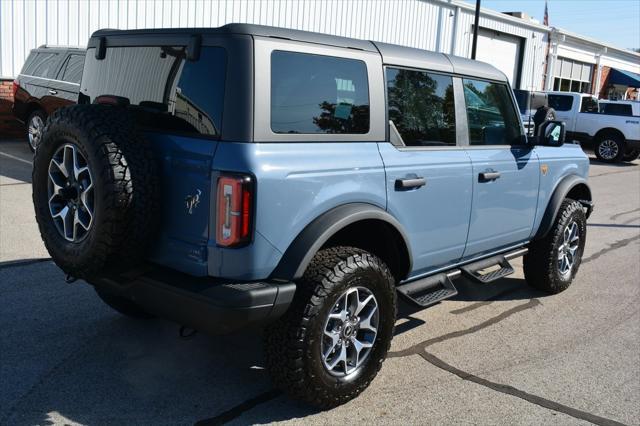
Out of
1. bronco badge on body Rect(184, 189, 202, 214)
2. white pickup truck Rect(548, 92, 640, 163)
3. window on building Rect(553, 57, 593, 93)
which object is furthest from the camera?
window on building Rect(553, 57, 593, 93)

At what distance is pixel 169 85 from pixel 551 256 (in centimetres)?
375

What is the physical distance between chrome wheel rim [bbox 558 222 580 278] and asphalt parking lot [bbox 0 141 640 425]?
27 centimetres

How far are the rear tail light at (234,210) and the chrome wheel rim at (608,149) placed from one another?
18.6 metres

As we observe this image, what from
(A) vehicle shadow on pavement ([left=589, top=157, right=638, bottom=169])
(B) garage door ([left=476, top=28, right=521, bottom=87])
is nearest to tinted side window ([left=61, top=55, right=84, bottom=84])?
(A) vehicle shadow on pavement ([left=589, top=157, right=638, bottom=169])

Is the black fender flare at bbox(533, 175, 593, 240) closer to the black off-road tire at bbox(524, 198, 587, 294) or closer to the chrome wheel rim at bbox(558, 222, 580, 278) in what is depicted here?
the black off-road tire at bbox(524, 198, 587, 294)

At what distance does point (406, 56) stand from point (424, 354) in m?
1.96

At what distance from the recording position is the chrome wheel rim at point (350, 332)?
341 cm

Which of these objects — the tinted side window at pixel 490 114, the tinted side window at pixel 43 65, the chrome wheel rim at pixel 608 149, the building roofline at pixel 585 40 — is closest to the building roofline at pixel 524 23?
the building roofline at pixel 585 40

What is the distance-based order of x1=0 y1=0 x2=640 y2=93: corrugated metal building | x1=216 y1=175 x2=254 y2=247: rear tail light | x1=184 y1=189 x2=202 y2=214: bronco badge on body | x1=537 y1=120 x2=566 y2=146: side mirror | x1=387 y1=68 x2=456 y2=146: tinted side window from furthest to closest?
x1=0 y1=0 x2=640 y2=93: corrugated metal building → x1=537 y1=120 x2=566 y2=146: side mirror → x1=387 y1=68 x2=456 y2=146: tinted side window → x1=184 y1=189 x2=202 y2=214: bronco badge on body → x1=216 y1=175 x2=254 y2=247: rear tail light

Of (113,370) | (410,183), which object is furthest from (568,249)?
(113,370)

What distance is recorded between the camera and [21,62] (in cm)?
1255

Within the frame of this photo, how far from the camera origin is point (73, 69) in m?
10.0

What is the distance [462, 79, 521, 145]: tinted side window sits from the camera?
4.52 m

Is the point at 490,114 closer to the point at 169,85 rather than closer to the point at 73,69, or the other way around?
the point at 169,85
